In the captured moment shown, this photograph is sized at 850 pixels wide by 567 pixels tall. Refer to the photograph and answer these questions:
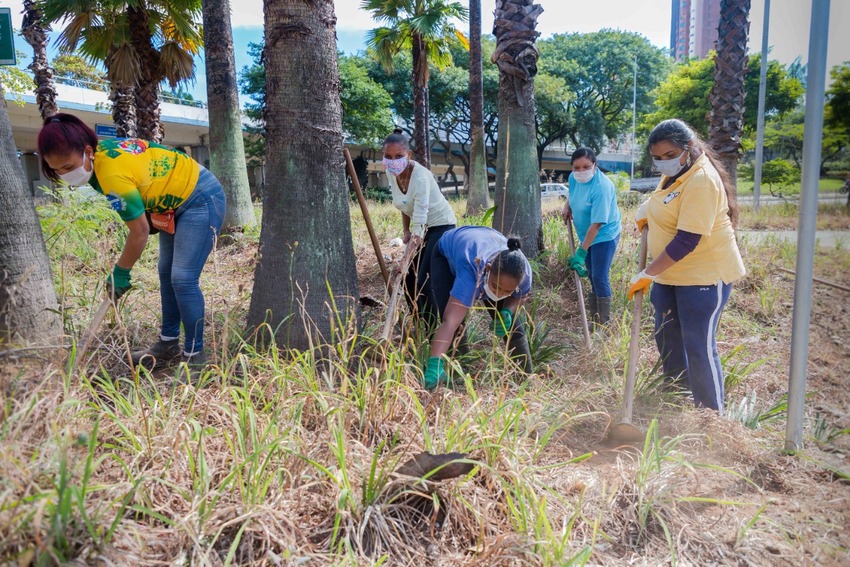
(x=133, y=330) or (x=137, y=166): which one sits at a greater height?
(x=137, y=166)

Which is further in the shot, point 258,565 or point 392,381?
point 392,381

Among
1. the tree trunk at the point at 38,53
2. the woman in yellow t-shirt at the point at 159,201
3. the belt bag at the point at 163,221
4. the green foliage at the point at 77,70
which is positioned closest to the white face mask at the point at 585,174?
the woman in yellow t-shirt at the point at 159,201

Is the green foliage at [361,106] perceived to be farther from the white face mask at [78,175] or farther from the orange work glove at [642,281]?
the orange work glove at [642,281]

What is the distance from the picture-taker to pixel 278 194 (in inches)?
129

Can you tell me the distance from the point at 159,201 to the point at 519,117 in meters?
3.65

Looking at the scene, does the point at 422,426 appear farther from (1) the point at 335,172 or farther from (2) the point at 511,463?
(1) the point at 335,172

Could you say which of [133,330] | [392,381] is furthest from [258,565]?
[133,330]

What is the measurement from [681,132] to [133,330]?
3.45 metres

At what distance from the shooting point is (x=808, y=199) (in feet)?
7.40

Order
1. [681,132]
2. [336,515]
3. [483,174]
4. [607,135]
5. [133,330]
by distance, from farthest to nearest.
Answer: [607,135]
[483,174]
[133,330]
[681,132]
[336,515]

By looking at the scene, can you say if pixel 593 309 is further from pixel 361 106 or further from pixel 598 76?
pixel 598 76

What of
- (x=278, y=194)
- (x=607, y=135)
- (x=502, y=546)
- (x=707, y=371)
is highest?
(x=607, y=135)

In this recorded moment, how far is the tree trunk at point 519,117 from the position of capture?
221 inches

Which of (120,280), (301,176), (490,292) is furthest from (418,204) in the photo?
(120,280)
